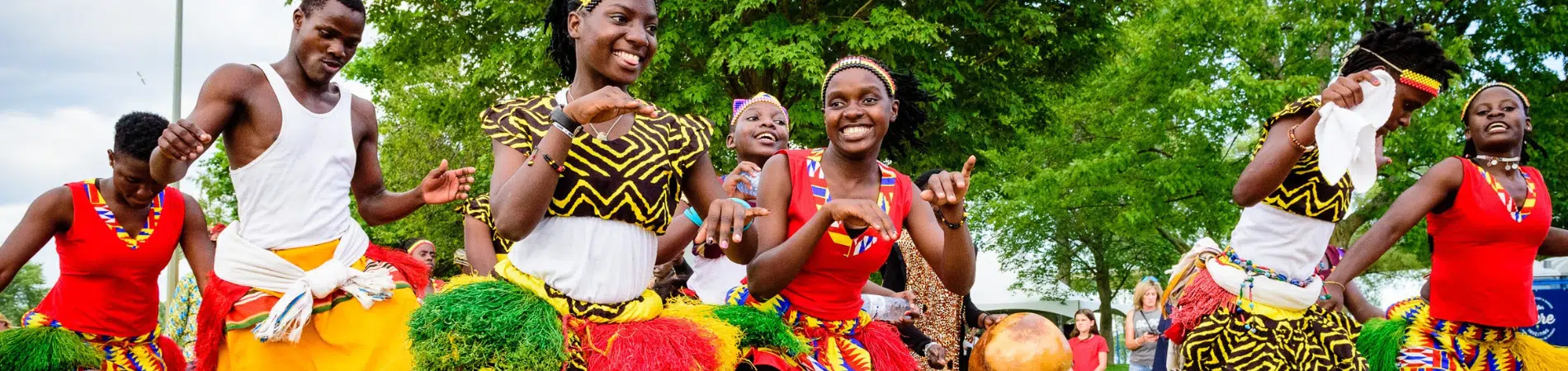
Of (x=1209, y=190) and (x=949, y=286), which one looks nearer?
(x=949, y=286)

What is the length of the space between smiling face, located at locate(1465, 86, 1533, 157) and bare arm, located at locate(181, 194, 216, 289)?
5.90 meters

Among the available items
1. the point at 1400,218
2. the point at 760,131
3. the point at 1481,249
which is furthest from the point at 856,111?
the point at 1481,249

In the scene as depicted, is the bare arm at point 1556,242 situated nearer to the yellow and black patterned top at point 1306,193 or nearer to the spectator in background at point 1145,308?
the yellow and black patterned top at point 1306,193

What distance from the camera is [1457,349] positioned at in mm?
6047

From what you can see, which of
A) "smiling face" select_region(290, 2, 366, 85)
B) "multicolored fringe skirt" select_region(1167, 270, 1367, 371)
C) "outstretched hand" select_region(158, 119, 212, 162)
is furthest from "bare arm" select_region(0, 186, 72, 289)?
"multicolored fringe skirt" select_region(1167, 270, 1367, 371)

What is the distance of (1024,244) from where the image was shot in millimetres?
38656

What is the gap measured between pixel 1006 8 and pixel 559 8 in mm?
12644

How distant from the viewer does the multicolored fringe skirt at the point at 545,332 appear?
3.31 metres

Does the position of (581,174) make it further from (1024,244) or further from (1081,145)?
(1024,244)

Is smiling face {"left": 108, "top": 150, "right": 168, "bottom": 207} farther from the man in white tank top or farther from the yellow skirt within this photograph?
the yellow skirt

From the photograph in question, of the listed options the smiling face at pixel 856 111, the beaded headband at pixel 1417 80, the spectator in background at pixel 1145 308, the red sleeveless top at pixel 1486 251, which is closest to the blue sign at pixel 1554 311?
the spectator in background at pixel 1145 308

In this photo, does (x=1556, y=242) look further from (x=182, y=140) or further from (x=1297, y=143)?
(x=182, y=140)

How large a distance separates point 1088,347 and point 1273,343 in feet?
21.2

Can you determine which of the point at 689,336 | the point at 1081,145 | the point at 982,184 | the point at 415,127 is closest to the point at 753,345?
the point at 689,336
